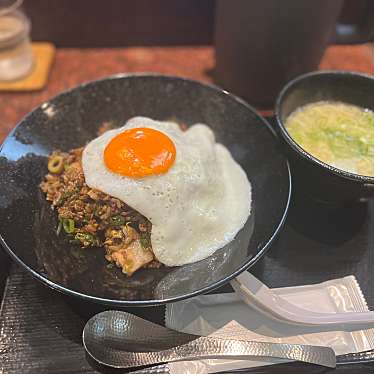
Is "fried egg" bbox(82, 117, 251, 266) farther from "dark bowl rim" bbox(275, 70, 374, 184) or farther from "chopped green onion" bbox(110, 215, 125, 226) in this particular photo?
"dark bowl rim" bbox(275, 70, 374, 184)

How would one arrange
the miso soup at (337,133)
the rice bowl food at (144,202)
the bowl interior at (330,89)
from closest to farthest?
the rice bowl food at (144,202), the miso soup at (337,133), the bowl interior at (330,89)

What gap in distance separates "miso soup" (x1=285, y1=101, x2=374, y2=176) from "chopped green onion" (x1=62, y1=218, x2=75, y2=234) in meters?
0.90

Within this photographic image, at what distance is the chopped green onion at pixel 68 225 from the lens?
4.84 ft

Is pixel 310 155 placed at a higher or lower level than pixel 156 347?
higher

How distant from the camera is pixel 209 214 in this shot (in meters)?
Answer: 1.54

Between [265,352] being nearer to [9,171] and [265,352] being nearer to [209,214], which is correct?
[209,214]

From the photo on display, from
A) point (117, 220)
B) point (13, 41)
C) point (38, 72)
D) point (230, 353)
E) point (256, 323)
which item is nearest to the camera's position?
point (230, 353)

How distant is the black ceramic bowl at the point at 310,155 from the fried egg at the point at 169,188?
218 mm

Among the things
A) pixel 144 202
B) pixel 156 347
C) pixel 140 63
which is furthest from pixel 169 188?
pixel 140 63

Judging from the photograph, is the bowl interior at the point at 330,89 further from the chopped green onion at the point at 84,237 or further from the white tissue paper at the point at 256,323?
the chopped green onion at the point at 84,237

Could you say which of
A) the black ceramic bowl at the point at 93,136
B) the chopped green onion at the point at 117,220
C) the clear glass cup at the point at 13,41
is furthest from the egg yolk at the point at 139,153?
the clear glass cup at the point at 13,41

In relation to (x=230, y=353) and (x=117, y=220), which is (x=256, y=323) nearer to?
(x=230, y=353)

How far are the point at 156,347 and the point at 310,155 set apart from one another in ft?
2.64

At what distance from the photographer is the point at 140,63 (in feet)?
8.16
